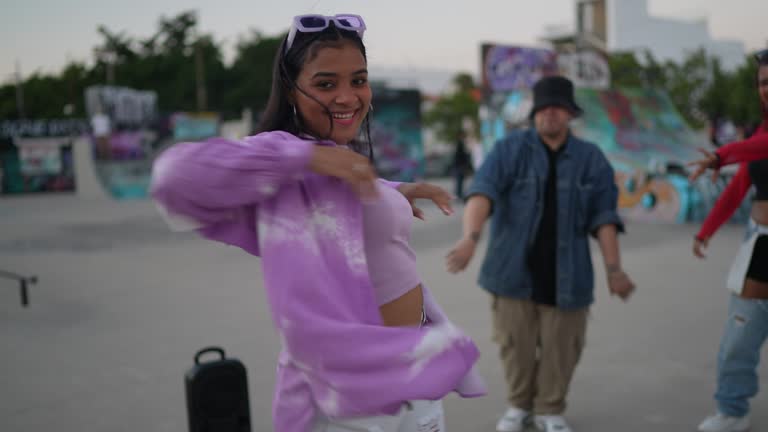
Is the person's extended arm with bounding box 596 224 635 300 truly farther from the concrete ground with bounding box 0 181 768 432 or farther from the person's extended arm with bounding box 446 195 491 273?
the concrete ground with bounding box 0 181 768 432

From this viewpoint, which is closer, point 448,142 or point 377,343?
point 377,343

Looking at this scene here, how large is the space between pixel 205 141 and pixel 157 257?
28.3 ft

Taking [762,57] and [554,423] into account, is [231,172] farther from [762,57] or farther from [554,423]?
[762,57]

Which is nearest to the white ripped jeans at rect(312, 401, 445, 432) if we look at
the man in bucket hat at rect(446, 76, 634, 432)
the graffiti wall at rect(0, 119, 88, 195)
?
the man in bucket hat at rect(446, 76, 634, 432)

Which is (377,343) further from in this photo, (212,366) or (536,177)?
(536,177)

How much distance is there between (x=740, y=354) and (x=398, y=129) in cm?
2064

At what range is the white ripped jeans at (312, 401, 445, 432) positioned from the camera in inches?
55.1

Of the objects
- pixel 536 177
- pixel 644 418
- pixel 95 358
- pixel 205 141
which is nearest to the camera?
pixel 205 141

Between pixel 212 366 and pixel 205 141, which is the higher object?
pixel 205 141

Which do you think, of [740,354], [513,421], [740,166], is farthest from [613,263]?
[513,421]

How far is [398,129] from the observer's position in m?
23.4

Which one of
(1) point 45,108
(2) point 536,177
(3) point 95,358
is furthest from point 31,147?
(2) point 536,177

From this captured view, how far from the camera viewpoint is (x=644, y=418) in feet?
11.6

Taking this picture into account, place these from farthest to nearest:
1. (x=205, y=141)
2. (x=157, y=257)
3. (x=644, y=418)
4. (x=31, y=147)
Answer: (x=31, y=147) < (x=157, y=257) < (x=644, y=418) < (x=205, y=141)
